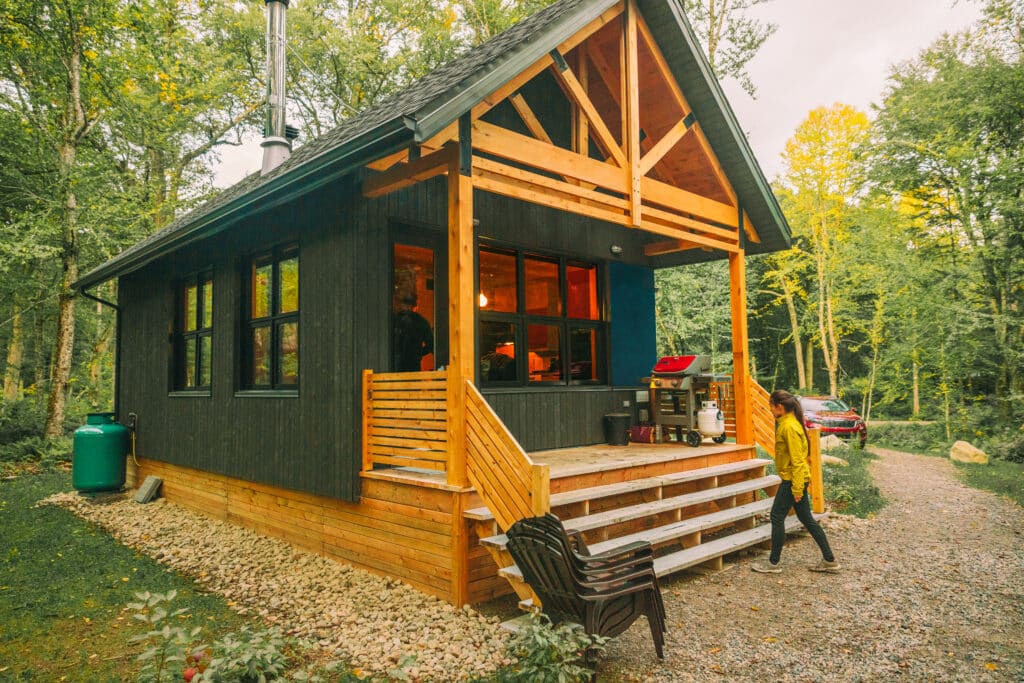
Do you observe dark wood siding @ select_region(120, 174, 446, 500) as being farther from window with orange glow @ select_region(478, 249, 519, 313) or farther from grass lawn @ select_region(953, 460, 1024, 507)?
grass lawn @ select_region(953, 460, 1024, 507)

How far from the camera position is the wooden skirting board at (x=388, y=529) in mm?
4602

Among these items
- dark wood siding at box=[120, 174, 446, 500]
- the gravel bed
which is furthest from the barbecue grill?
the gravel bed

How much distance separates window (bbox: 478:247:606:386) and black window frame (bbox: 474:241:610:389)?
1 centimetres

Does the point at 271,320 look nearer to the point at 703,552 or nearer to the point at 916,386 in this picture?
the point at 703,552

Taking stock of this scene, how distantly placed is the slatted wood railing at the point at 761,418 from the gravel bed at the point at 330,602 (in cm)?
507

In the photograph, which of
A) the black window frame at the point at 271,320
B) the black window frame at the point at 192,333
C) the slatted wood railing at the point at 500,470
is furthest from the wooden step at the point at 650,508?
the black window frame at the point at 192,333

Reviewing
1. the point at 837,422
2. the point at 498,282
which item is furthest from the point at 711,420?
Result: the point at 837,422

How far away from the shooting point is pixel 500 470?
427 cm

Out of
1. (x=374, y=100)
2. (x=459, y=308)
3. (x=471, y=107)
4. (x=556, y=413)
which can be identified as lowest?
(x=556, y=413)

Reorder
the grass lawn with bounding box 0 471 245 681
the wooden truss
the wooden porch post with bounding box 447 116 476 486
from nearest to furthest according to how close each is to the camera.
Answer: the grass lawn with bounding box 0 471 245 681 < the wooden porch post with bounding box 447 116 476 486 < the wooden truss

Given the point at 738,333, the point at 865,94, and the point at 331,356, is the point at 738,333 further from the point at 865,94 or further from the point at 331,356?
the point at 865,94

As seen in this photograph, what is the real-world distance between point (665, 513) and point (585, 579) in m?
2.91

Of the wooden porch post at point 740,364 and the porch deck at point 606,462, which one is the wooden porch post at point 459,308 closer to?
the porch deck at point 606,462

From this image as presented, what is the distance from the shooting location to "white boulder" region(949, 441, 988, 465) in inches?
497
